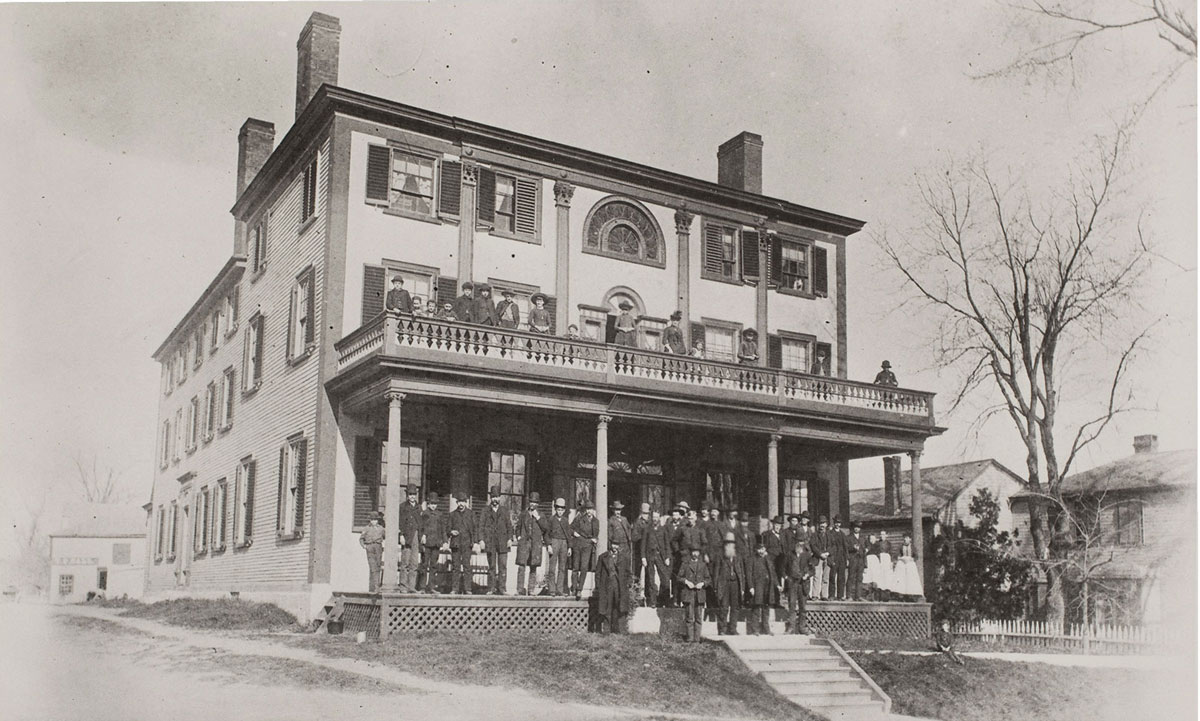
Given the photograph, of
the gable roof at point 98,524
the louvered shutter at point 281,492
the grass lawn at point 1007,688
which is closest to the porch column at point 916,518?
the grass lawn at point 1007,688

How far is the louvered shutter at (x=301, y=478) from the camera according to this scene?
2084 cm

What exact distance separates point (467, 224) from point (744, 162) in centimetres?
844

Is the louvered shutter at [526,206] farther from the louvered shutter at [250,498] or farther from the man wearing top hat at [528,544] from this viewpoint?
the louvered shutter at [250,498]

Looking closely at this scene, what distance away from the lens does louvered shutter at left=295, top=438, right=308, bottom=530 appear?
20844 mm

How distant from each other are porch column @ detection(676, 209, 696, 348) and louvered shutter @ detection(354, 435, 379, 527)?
7.60 meters

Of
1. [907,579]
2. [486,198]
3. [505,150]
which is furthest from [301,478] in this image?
[907,579]

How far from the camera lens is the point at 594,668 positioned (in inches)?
559

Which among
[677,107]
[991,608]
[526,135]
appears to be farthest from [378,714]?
[991,608]

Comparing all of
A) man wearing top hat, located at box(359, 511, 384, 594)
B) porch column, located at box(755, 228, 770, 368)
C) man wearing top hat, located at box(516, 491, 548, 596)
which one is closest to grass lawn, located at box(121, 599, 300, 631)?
man wearing top hat, located at box(359, 511, 384, 594)

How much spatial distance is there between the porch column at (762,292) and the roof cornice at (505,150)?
0.65 m

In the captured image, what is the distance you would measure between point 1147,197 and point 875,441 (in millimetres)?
8513

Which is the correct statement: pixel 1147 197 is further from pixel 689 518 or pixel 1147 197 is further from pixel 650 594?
pixel 650 594

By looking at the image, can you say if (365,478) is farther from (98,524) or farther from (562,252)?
(98,524)

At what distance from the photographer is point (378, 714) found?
38.4ft
